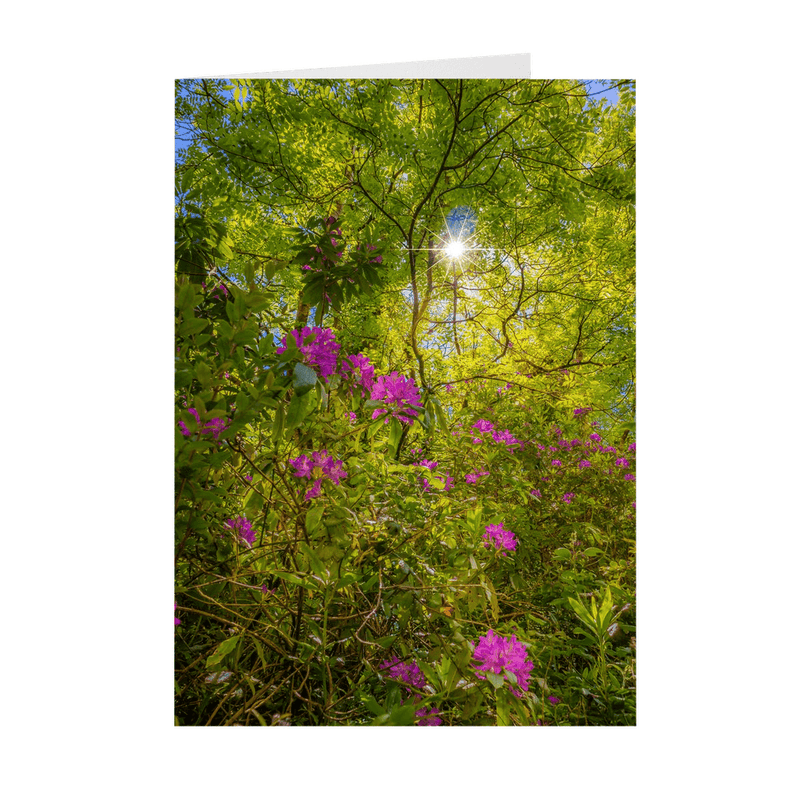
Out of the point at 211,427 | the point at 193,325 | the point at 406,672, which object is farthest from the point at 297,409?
the point at 406,672

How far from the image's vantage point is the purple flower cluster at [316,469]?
129 cm

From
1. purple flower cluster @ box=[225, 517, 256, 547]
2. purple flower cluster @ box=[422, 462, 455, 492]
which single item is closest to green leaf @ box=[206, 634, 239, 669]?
purple flower cluster @ box=[225, 517, 256, 547]

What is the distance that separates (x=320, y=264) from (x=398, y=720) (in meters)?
1.16

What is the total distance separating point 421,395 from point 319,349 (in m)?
0.37

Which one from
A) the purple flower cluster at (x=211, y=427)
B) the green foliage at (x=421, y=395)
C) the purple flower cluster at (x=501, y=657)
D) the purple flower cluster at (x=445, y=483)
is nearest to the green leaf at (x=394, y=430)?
the green foliage at (x=421, y=395)

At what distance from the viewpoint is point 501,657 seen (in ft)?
4.12

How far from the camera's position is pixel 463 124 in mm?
1512

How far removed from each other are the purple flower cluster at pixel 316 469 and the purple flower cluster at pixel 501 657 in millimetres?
543

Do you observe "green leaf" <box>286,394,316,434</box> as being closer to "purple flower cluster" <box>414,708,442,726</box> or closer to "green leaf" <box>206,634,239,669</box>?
"green leaf" <box>206,634,239,669</box>

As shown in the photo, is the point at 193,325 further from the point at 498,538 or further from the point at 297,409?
the point at 498,538

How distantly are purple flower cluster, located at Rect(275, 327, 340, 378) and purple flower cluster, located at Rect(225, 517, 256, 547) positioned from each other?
442 mm

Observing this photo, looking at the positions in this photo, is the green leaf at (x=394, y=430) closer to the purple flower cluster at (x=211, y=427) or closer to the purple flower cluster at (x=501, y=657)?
the purple flower cluster at (x=211, y=427)
